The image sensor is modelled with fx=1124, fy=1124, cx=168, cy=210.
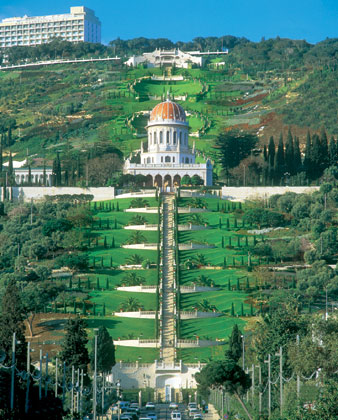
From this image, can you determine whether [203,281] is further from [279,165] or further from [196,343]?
[279,165]

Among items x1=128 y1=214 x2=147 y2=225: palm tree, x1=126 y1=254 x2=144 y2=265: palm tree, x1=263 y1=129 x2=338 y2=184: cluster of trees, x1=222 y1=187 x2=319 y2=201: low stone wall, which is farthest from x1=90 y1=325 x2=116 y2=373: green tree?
x1=263 y1=129 x2=338 y2=184: cluster of trees

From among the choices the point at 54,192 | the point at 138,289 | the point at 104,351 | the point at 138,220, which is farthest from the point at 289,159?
the point at 104,351

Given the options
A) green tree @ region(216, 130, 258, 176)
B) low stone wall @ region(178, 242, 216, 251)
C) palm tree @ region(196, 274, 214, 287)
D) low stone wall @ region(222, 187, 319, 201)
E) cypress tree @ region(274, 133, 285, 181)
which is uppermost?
green tree @ region(216, 130, 258, 176)

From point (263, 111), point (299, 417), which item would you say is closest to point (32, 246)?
point (299, 417)

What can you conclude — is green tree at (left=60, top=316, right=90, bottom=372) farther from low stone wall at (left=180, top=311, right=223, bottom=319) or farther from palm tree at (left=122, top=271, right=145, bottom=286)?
palm tree at (left=122, top=271, right=145, bottom=286)

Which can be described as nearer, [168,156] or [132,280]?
[132,280]

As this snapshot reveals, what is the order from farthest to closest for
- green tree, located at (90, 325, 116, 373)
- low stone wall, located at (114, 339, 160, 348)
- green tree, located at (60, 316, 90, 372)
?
1. low stone wall, located at (114, 339, 160, 348)
2. green tree, located at (90, 325, 116, 373)
3. green tree, located at (60, 316, 90, 372)
